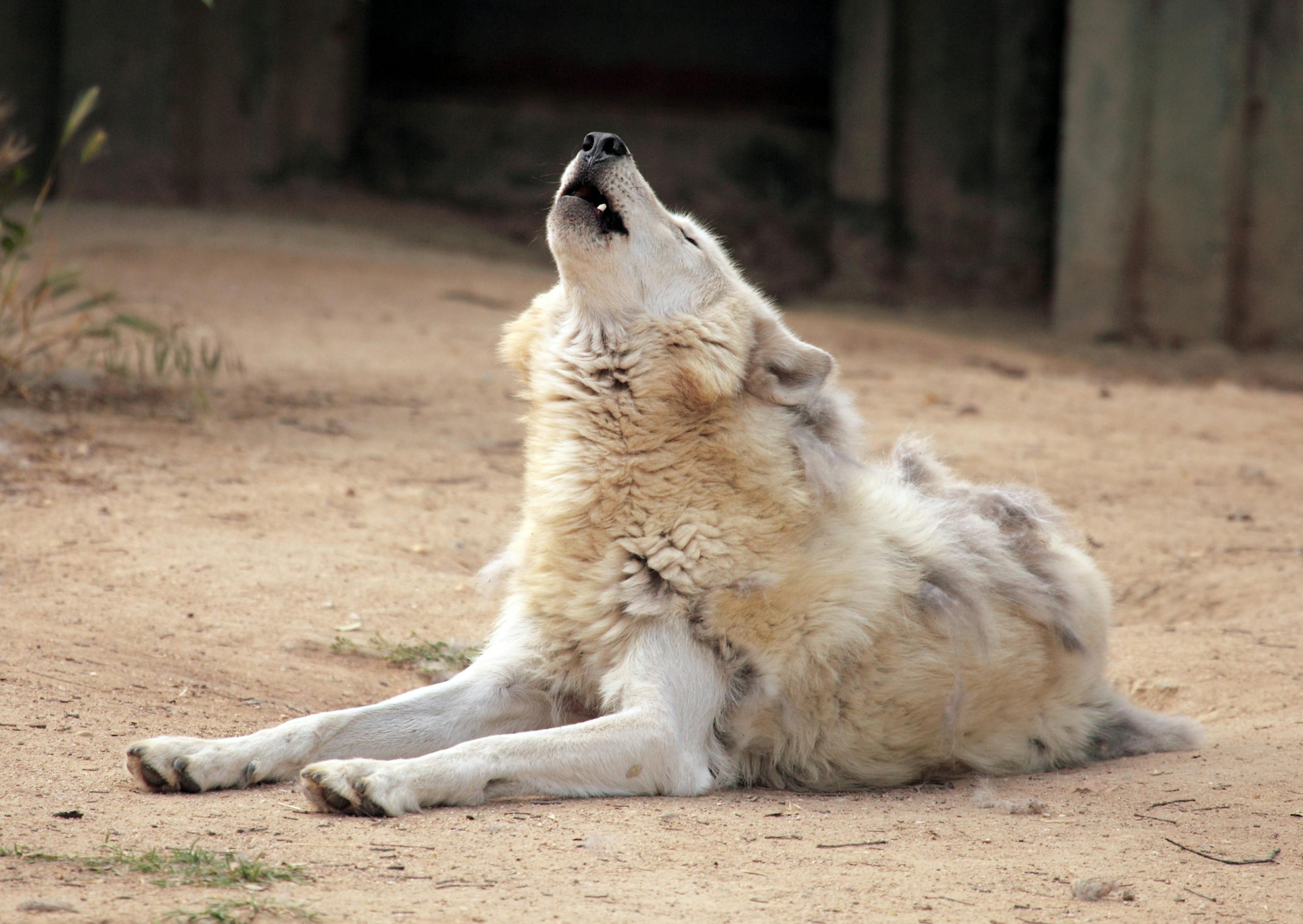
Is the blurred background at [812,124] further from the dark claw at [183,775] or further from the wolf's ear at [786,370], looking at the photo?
the dark claw at [183,775]

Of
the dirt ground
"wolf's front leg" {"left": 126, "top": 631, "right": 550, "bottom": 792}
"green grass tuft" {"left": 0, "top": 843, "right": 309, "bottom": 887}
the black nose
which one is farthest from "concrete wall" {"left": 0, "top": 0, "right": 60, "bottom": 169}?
"green grass tuft" {"left": 0, "top": 843, "right": 309, "bottom": 887}

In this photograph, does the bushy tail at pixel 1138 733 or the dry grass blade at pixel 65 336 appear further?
the dry grass blade at pixel 65 336

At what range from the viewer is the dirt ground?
258cm

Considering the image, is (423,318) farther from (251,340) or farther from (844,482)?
(844,482)

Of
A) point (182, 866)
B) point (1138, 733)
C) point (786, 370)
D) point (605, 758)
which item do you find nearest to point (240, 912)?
point (182, 866)

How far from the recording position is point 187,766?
298cm

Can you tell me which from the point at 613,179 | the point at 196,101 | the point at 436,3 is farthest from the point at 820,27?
the point at 613,179

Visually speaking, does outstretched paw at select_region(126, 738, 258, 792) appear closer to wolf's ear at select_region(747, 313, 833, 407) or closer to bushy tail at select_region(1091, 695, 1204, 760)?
wolf's ear at select_region(747, 313, 833, 407)

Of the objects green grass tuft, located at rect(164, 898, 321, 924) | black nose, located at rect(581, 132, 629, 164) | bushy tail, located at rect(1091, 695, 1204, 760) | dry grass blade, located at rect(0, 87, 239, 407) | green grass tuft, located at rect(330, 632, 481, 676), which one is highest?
black nose, located at rect(581, 132, 629, 164)

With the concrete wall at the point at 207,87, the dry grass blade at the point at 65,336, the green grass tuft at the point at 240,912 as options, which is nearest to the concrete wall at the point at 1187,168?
the concrete wall at the point at 207,87

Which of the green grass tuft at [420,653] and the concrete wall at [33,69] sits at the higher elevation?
the concrete wall at [33,69]

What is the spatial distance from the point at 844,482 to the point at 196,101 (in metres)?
10.2

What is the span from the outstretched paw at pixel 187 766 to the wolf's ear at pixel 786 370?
1611 millimetres

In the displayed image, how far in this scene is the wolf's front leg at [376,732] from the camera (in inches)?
117
